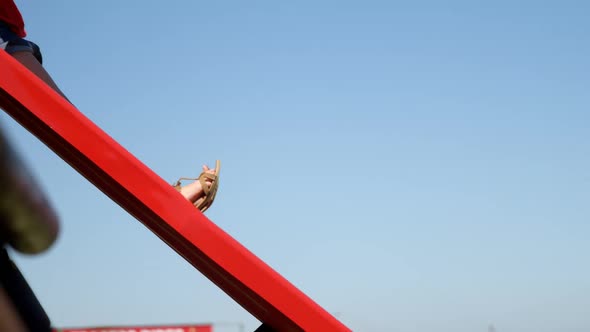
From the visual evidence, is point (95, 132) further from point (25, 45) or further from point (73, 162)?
point (25, 45)

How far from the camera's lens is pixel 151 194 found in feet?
6.65

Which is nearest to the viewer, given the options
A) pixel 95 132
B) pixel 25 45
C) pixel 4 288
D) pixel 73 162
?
pixel 95 132

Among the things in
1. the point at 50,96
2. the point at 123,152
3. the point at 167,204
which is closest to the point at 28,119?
the point at 50,96

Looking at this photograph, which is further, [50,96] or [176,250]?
[176,250]

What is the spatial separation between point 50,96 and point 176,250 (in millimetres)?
635

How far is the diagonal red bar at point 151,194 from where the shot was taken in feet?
6.63

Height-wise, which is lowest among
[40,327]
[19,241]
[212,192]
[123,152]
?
[40,327]

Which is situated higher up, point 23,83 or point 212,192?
point 212,192

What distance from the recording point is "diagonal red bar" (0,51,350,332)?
202 centimetres

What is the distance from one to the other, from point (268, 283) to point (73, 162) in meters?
0.70

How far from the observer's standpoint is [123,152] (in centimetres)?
203

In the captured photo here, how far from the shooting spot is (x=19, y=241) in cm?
248

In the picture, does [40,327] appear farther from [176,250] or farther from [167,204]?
[167,204]

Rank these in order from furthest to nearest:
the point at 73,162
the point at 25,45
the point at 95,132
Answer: the point at 25,45
the point at 73,162
the point at 95,132
